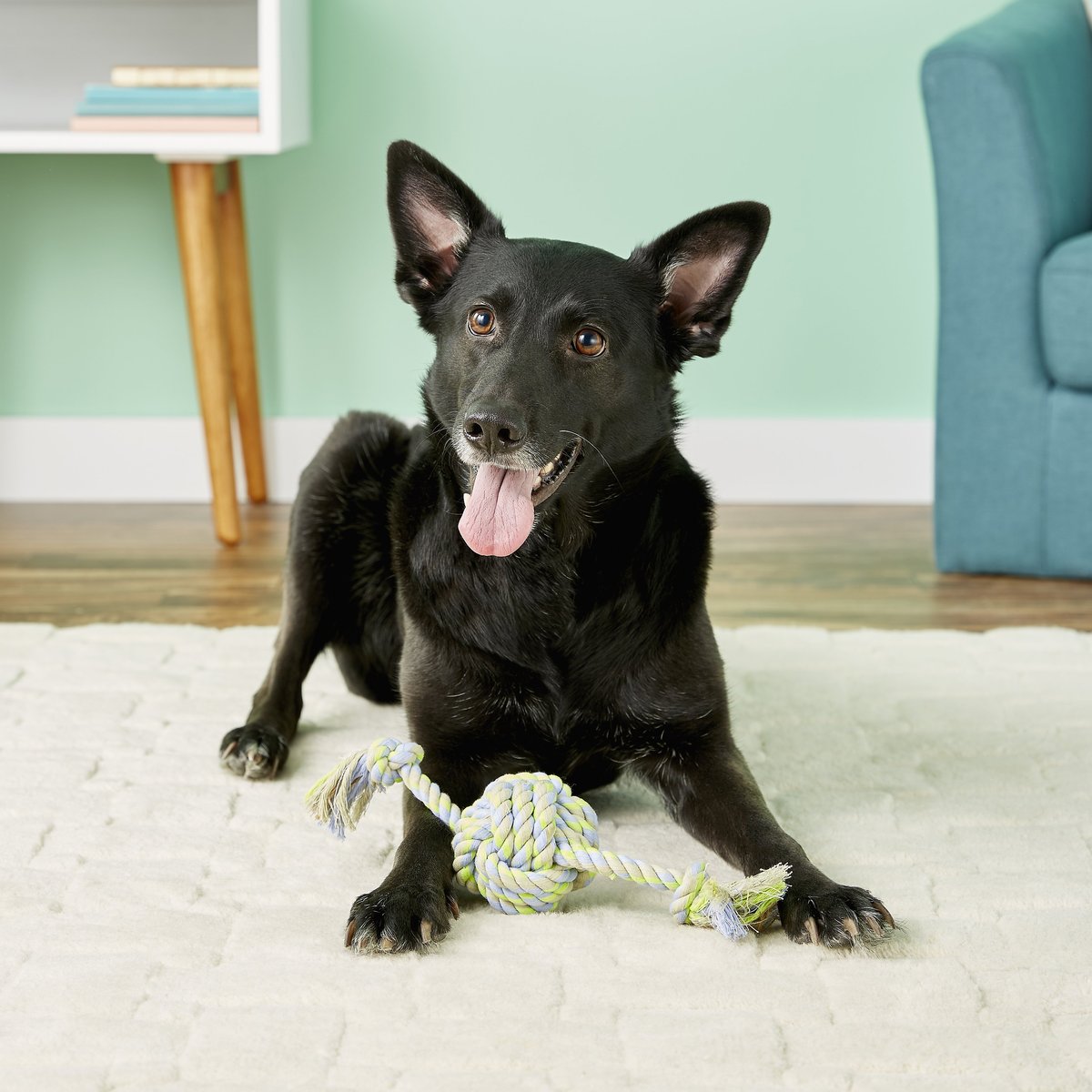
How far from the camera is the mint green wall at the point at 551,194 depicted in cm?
376

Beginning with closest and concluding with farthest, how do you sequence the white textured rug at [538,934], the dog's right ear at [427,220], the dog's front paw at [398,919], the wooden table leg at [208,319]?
the white textured rug at [538,934], the dog's front paw at [398,919], the dog's right ear at [427,220], the wooden table leg at [208,319]

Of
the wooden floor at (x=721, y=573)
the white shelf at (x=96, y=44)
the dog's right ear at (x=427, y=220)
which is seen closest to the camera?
the dog's right ear at (x=427, y=220)

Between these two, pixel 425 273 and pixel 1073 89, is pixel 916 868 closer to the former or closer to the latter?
pixel 425 273

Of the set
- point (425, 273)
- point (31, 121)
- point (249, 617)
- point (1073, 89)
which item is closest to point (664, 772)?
point (425, 273)

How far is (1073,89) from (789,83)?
772mm

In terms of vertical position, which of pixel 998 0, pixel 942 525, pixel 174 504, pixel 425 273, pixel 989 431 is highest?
pixel 998 0

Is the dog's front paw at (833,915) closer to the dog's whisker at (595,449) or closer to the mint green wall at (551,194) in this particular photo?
the dog's whisker at (595,449)

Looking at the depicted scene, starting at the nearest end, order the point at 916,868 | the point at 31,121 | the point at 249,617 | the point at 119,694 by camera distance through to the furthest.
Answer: the point at 916,868 < the point at 119,694 < the point at 249,617 < the point at 31,121

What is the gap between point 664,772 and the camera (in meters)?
1.77

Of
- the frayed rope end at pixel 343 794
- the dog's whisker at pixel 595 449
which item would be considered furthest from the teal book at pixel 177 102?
the frayed rope end at pixel 343 794

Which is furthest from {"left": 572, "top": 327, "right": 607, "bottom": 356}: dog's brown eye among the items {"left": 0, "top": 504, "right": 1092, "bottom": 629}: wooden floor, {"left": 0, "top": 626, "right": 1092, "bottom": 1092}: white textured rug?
{"left": 0, "top": 504, "right": 1092, "bottom": 629}: wooden floor

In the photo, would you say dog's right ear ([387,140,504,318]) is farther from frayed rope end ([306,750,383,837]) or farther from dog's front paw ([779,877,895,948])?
dog's front paw ([779,877,895,948])

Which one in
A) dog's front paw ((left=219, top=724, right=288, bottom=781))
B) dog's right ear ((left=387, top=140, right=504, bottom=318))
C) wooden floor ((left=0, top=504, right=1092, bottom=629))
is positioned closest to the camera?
dog's right ear ((left=387, top=140, right=504, bottom=318))

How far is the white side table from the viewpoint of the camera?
3.39 meters
